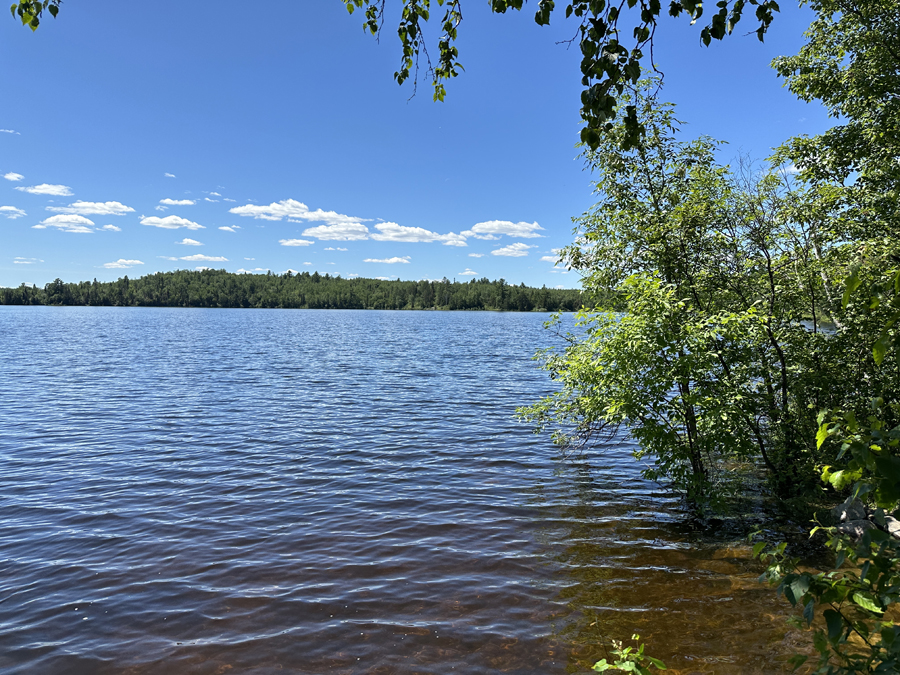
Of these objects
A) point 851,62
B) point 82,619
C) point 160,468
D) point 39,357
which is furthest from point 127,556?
point 39,357

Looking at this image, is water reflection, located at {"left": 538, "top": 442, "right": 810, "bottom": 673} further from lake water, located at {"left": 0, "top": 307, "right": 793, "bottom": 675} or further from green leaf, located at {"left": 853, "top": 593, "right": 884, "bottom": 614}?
green leaf, located at {"left": 853, "top": 593, "right": 884, "bottom": 614}

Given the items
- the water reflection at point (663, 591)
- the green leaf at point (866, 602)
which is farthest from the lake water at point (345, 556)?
the green leaf at point (866, 602)

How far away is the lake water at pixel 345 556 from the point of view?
256 inches

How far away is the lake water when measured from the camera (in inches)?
256

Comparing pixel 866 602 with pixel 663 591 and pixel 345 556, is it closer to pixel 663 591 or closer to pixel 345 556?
pixel 663 591

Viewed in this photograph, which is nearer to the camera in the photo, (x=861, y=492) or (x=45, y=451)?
(x=861, y=492)

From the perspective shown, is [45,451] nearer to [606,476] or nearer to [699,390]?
[606,476]

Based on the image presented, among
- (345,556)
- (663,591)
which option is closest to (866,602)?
(663,591)

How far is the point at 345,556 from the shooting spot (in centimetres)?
893

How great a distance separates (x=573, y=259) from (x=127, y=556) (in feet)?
33.2

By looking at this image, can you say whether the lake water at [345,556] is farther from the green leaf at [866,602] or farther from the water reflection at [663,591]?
the green leaf at [866,602]

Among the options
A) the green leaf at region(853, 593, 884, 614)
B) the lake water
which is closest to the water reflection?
the lake water

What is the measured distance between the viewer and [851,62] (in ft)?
35.2

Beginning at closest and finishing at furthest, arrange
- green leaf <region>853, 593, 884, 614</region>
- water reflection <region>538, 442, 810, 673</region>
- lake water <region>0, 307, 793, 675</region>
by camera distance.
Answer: green leaf <region>853, 593, 884, 614</region>
water reflection <region>538, 442, 810, 673</region>
lake water <region>0, 307, 793, 675</region>
